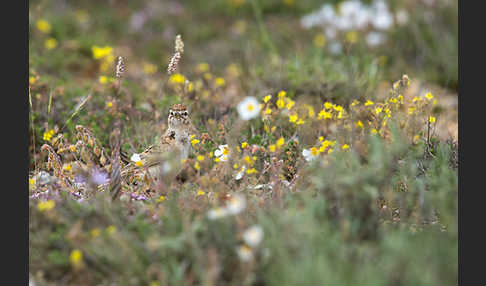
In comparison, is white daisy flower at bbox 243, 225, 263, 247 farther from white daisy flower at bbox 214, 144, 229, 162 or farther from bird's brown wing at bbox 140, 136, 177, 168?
bird's brown wing at bbox 140, 136, 177, 168

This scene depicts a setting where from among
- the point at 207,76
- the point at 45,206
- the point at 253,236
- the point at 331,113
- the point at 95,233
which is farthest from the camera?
the point at 207,76

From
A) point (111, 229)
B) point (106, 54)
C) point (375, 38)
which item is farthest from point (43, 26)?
point (111, 229)

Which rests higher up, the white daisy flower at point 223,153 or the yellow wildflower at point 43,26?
the yellow wildflower at point 43,26

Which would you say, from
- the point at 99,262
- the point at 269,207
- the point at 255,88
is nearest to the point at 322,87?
the point at 255,88

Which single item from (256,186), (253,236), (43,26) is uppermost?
(43,26)

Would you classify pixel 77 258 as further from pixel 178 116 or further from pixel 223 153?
pixel 178 116

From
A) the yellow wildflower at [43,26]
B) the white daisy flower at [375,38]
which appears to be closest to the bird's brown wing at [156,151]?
the yellow wildflower at [43,26]

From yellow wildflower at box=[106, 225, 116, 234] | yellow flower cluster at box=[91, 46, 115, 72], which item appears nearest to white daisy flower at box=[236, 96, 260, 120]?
yellow wildflower at box=[106, 225, 116, 234]

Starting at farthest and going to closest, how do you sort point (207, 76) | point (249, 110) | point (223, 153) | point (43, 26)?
point (43, 26)
point (207, 76)
point (249, 110)
point (223, 153)

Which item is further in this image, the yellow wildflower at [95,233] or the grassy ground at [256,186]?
the yellow wildflower at [95,233]

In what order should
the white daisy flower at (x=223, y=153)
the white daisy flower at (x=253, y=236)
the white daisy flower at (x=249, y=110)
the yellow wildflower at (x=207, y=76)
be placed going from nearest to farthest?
the white daisy flower at (x=253, y=236), the white daisy flower at (x=223, y=153), the white daisy flower at (x=249, y=110), the yellow wildflower at (x=207, y=76)

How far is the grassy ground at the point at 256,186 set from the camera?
7.64ft

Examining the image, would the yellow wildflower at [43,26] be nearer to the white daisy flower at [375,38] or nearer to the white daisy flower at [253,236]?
the white daisy flower at [375,38]

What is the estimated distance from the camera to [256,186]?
3.29 metres
